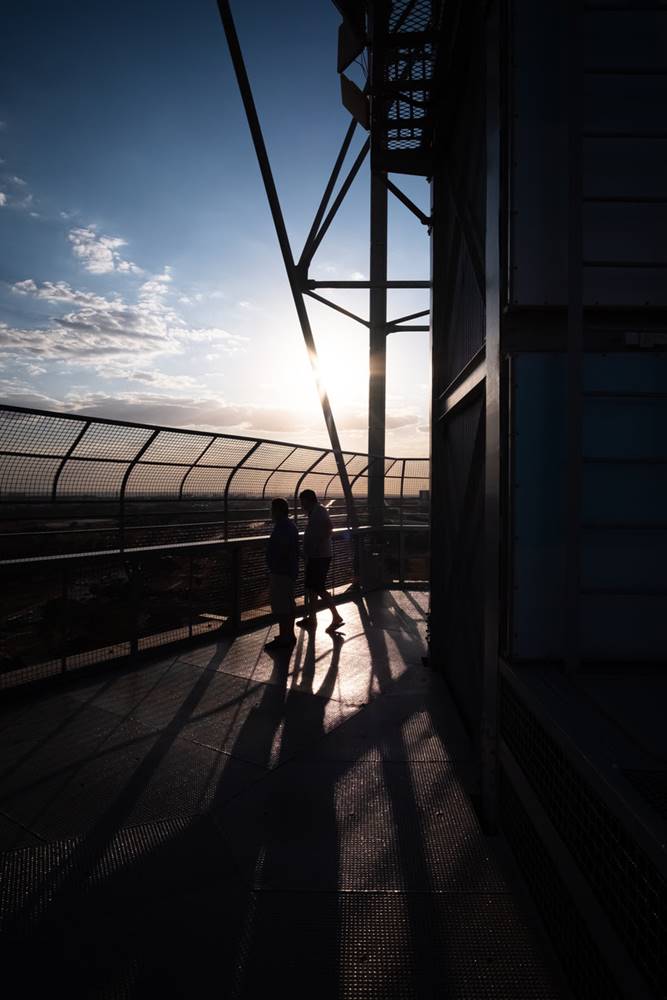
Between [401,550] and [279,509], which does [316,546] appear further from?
[401,550]

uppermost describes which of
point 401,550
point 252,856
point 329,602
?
point 401,550

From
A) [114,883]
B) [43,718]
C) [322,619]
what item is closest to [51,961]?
[114,883]

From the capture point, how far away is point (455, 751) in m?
3.41

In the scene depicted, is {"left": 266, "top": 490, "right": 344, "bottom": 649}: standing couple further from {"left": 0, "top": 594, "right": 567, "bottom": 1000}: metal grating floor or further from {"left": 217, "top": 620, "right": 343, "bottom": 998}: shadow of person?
{"left": 217, "top": 620, "right": 343, "bottom": 998}: shadow of person

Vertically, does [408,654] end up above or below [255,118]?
below

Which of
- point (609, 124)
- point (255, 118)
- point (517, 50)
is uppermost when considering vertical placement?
point (255, 118)

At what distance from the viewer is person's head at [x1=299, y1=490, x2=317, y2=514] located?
6012mm

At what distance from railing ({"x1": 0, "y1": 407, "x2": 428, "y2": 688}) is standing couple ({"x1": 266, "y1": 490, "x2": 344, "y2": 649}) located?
2.85 feet

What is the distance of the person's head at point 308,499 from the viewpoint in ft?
19.7

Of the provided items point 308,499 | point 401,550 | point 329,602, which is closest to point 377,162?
point 308,499

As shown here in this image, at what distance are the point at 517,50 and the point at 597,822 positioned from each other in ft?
11.4

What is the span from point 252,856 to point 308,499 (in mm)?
4104

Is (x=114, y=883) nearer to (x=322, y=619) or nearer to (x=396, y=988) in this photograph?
(x=396, y=988)

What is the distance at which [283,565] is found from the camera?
5492mm
